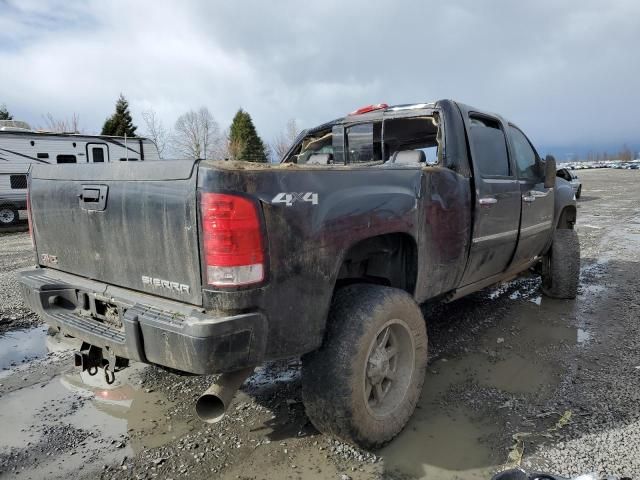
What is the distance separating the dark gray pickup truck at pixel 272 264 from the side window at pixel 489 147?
7 centimetres

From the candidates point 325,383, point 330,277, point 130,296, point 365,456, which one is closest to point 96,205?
point 130,296

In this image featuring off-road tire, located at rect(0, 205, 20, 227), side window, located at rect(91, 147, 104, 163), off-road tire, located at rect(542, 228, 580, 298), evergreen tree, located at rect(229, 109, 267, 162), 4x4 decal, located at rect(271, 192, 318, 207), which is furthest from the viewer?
evergreen tree, located at rect(229, 109, 267, 162)

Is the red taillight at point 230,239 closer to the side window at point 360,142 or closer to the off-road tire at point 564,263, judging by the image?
the side window at point 360,142

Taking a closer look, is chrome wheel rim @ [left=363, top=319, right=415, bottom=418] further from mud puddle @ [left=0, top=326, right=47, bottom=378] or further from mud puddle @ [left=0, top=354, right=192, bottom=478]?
mud puddle @ [left=0, top=326, right=47, bottom=378]

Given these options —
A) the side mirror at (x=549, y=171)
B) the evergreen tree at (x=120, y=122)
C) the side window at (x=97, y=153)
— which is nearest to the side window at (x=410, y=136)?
the side mirror at (x=549, y=171)

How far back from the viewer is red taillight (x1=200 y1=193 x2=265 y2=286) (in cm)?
195

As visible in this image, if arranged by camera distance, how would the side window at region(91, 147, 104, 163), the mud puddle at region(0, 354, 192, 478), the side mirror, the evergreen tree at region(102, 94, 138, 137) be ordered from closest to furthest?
the mud puddle at region(0, 354, 192, 478) < the side mirror < the side window at region(91, 147, 104, 163) < the evergreen tree at region(102, 94, 138, 137)

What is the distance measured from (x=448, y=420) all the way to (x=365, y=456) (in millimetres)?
667

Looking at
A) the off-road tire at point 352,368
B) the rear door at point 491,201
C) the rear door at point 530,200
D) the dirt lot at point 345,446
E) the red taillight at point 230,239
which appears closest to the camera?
the red taillight at point 230,239

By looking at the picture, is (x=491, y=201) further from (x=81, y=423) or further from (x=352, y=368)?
(x=81, y=423)

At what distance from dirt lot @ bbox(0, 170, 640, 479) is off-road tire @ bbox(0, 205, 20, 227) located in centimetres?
1171

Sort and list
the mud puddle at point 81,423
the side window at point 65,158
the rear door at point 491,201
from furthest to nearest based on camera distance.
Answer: the side window at point 65,158
the rear door at point 491,201
the mud puddle at point 81,423

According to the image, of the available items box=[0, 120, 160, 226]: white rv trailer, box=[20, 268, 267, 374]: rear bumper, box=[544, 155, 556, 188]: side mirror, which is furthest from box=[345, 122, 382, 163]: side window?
box=[0, 120, 160, 226]: white rv trailer

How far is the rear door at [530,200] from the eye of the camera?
427 centimetres
